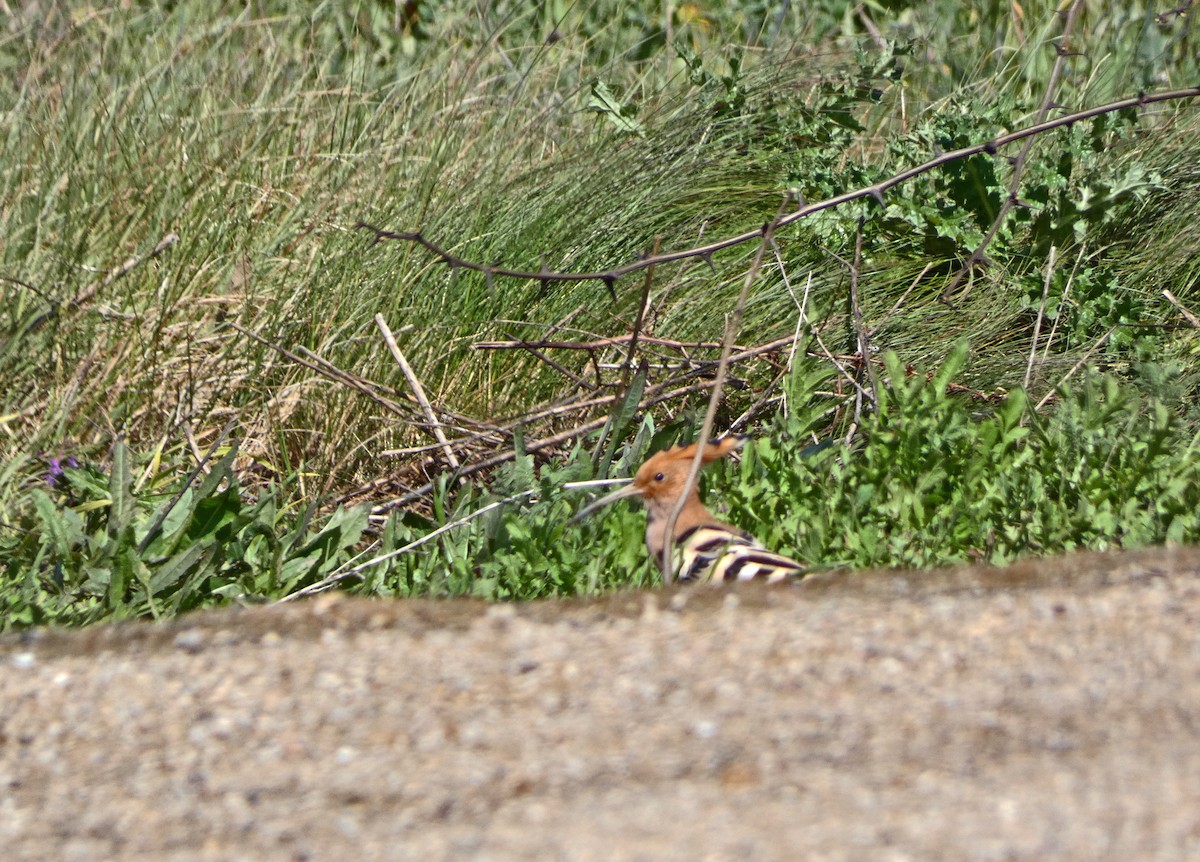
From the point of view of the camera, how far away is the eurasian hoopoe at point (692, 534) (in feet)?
11.9

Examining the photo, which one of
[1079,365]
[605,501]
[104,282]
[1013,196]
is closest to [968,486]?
[605,501]

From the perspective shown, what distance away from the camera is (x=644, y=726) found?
2650mm

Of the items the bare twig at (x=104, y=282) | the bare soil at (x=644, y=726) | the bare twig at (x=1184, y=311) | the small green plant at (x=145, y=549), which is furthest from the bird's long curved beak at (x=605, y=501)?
the bare twig at (x=1184, y=311)

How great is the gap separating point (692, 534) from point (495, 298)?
1.84 m

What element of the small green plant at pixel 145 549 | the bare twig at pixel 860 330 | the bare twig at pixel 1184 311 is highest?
the bare twig at pixel 860 330

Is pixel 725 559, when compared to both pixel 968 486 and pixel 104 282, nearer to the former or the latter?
pixel 968 486

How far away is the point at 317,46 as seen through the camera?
8008mm

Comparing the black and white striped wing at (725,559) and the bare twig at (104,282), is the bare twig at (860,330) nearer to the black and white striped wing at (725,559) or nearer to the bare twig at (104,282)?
the black and white striped wing at (725,559)

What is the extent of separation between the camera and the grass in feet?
13.9

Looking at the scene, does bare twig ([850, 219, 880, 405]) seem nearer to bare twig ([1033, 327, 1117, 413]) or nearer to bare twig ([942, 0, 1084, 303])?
bare twig ([942, 0, 1084, 303])

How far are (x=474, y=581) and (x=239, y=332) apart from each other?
1555 millimetres

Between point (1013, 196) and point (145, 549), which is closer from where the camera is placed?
point (145, 549)

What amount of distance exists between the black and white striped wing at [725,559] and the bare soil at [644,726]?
0.34m

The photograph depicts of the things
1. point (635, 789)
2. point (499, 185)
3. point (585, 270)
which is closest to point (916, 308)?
point (585, 270)
